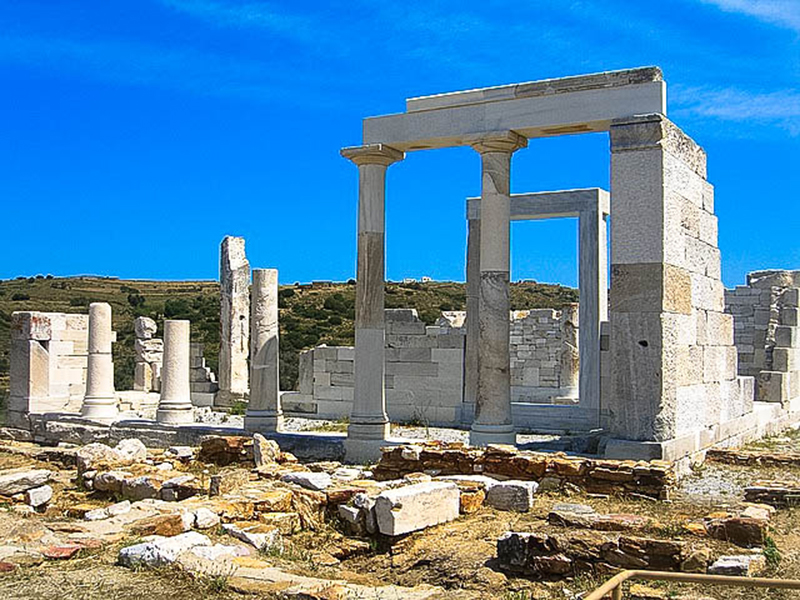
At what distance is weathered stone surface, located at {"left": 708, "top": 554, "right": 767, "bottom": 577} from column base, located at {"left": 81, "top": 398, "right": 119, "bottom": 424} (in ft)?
49.7

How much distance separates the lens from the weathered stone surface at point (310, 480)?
36.8ft

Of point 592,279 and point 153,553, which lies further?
point 592,279

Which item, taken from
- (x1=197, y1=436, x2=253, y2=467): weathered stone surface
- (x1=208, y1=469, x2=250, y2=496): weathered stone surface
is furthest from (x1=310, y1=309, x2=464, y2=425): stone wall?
(x1=208, y1=469, x2=250, y2=496): weathered stone surface

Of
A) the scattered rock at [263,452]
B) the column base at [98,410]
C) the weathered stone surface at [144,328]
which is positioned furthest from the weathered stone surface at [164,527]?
the weathered stone surface at [144,328]

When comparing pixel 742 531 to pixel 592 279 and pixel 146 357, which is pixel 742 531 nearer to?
pixel 592 279

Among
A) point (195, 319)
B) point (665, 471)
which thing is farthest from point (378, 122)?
point (195, 319)

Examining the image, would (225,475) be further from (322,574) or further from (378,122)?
(378,122)

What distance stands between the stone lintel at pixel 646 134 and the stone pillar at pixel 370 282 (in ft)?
13.3

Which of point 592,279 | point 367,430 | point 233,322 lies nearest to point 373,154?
point 367,430

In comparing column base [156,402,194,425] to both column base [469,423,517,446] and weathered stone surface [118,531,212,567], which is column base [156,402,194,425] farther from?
weathered stone surface [118,531,212,567]

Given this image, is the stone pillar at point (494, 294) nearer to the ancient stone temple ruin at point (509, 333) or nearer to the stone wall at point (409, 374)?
the ancient stone temple ruin at point (509, 333)

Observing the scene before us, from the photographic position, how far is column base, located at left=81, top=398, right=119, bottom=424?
19875 mm

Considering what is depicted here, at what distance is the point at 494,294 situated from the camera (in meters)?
14.1

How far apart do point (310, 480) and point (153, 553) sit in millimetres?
3891
